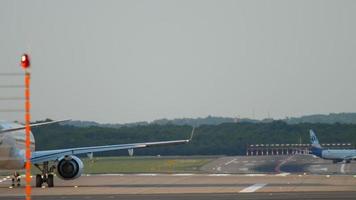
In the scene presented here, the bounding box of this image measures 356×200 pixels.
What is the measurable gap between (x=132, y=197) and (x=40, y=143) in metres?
45.4

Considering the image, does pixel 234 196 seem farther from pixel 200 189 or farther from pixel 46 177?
pixel 46 177

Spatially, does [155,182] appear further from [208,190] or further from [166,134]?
[166,134]

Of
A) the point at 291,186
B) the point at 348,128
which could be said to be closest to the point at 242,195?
the point at 291,186

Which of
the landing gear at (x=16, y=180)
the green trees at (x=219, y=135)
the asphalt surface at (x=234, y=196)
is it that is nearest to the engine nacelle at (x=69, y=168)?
the landing gear at (x=16, y=180)

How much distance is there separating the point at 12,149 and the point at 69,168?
330cm

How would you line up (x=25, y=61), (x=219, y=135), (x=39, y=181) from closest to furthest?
(x=25, y=61) → (x=39, y=181) → (x=219, y=135)

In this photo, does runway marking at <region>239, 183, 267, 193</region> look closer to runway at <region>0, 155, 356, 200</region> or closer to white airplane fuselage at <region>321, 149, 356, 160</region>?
runway at <region>0, 155, 356, 200</region>

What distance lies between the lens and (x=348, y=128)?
112812 millimetres

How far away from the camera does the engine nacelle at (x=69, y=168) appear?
43500mm

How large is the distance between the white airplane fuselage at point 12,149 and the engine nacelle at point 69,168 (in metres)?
1.85

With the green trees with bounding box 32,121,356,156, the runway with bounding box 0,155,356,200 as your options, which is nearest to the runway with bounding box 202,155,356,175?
the runway with bounding box 0,155,356,200

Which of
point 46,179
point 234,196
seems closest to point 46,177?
point 46,179

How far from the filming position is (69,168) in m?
43.5

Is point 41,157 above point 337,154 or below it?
below
